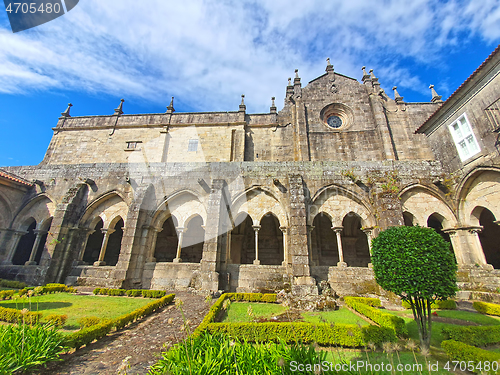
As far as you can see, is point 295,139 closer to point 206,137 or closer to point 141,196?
point 206,137

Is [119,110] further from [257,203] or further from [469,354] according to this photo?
[469,354]

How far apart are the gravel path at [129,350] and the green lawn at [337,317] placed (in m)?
3.24

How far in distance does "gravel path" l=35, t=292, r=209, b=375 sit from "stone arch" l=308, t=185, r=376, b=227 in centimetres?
742

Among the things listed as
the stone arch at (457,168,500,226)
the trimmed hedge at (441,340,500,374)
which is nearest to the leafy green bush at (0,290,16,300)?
the trimmed hedge at (441,340,500,374)

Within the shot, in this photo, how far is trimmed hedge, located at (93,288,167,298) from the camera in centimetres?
902

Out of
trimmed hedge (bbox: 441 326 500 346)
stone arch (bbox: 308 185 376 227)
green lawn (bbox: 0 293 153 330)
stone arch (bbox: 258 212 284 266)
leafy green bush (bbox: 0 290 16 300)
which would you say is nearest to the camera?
trimmed hedge (bbox: 441 326 500 346)

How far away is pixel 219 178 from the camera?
11.7 m

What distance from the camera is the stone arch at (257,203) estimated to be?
11.4 meters

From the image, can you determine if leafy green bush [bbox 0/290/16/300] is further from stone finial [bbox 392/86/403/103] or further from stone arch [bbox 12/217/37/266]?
stone finial [bbox 392/86/403/103]

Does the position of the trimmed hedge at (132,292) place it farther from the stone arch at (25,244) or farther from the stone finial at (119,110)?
the stone finial at (119,110)

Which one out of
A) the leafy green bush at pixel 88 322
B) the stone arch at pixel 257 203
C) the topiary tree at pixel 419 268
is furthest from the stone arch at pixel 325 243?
the leafy green bush at pixel 88 322

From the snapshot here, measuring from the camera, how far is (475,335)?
4.66 meters

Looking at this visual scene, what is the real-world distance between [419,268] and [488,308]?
18.8ft

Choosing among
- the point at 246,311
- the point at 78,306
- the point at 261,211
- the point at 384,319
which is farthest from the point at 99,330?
the point at 261,211
